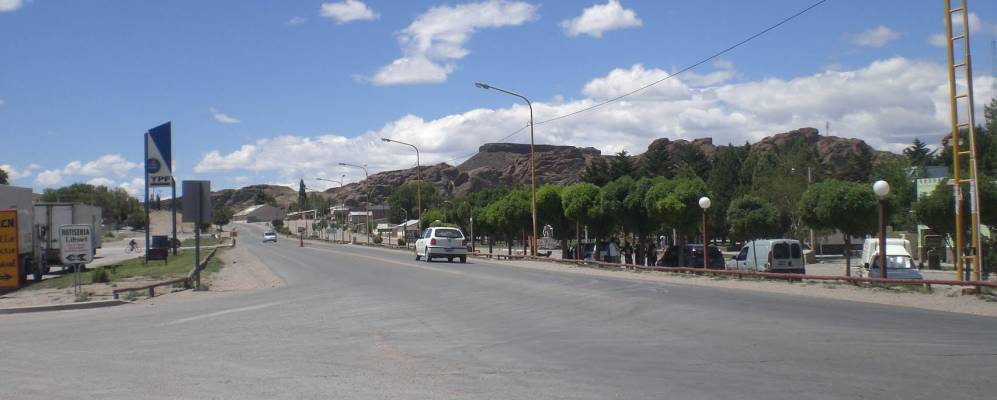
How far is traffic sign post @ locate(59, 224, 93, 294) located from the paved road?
5.65 m

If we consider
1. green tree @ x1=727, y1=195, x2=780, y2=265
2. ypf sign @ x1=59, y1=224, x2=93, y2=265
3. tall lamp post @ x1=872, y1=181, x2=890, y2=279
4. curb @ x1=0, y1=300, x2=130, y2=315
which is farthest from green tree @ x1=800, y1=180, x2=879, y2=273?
ypf sign @ x1=59, y1=224, x2=93, y2=265

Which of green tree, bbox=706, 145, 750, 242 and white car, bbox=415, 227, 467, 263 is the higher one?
green tree, bbox=706, 145, 750, 242

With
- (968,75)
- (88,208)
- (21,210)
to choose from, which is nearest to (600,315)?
(968,75)

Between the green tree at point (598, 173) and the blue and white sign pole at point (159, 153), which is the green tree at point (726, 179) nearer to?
the green tree at point (598, 173)

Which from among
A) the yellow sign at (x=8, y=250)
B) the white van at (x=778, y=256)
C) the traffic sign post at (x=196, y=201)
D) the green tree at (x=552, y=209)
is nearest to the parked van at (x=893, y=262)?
the white van at (x=778, y=256)

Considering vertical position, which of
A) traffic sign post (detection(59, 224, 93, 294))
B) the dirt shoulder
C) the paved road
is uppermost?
traffic sign post (detection(59, 224, 93, 294))

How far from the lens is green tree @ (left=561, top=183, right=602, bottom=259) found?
43.0 m

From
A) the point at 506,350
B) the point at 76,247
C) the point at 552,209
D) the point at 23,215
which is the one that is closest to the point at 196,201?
the point at 76,247

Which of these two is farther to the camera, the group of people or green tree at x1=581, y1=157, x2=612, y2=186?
green tree at x1=581, y1=157, x2=612, y2=186

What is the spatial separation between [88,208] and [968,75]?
38.3 meters

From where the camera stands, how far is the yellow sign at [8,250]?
2462 cm

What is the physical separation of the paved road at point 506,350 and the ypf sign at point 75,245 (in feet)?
18.6

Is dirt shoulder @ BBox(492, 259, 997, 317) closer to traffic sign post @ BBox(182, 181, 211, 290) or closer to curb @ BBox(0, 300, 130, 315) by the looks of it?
traffic sign post @ BBox(182, 181, 211, 290)

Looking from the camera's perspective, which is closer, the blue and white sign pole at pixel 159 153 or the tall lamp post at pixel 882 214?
the tall lamp post at pixel 882 214
